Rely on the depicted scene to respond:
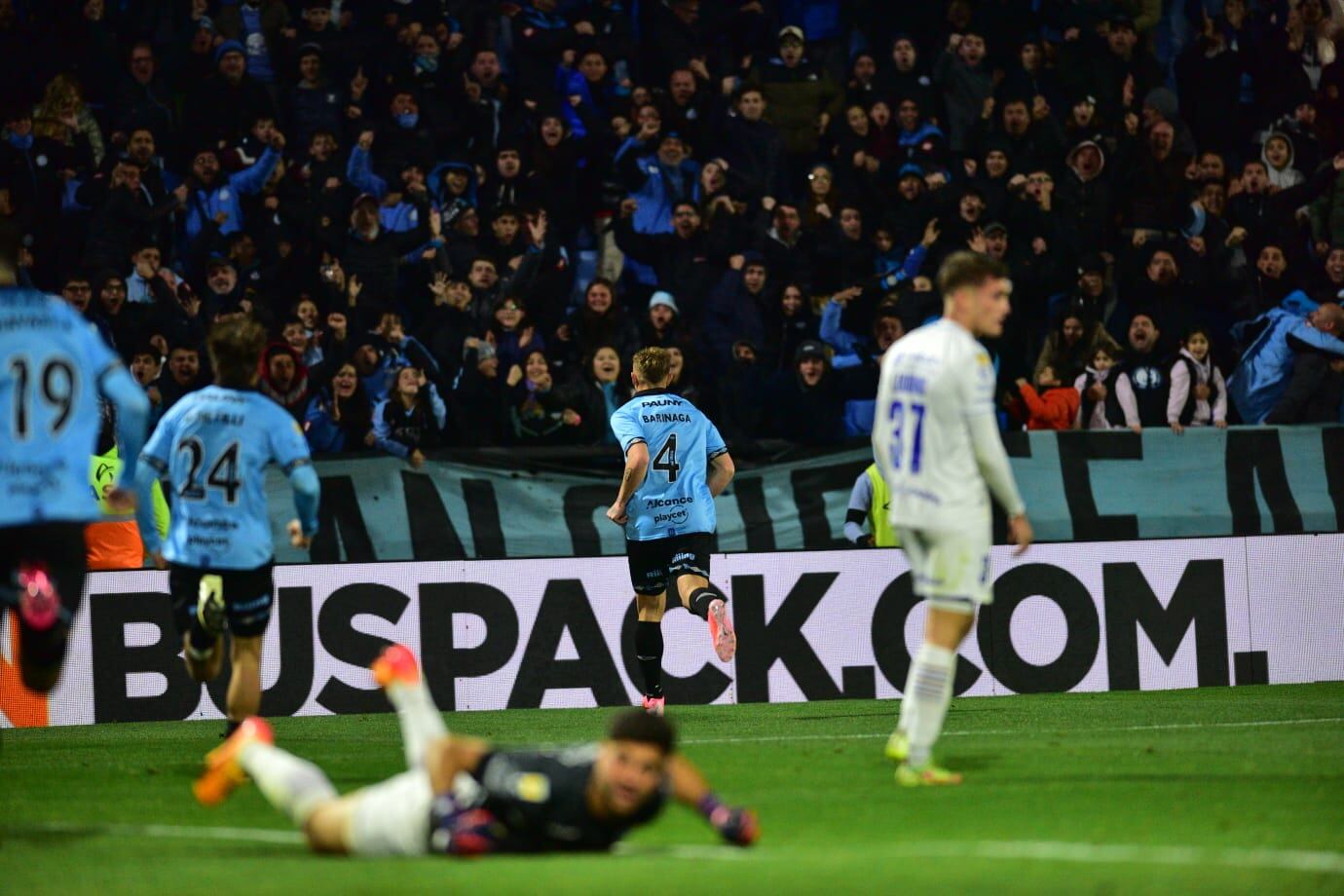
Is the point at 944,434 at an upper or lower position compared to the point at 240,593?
upper

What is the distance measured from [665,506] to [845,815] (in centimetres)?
493

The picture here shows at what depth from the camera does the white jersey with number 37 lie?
340 inches

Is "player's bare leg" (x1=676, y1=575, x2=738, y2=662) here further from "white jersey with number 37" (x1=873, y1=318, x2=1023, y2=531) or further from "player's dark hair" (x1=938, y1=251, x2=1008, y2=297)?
"player's dark hair" (x1=938, y1=251, x2=1008, y2=297)

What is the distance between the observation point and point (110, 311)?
17.6 metres

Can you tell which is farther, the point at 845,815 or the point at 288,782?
the point at 845,815

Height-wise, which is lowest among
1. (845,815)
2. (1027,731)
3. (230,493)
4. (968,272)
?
(1027,731)

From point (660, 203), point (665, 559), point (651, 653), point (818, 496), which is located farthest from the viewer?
point (660, 203)

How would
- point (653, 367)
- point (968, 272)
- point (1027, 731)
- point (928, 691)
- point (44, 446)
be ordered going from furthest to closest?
point (653, 367) < point (1027, 731) < point (968, 272) < point (928, 691) < point (44, 446)

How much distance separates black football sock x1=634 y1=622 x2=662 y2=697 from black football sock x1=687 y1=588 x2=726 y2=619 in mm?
290

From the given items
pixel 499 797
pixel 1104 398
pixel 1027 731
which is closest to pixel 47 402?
pixel 499 797

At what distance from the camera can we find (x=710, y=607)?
12867 mm

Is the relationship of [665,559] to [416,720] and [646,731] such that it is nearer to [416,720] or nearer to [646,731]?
[416,720]

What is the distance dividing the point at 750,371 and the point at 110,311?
19.4 ft

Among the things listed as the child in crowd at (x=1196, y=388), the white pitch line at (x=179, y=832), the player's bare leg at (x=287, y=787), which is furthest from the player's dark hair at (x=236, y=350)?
the child in crowd at (x=1196, y=388)
